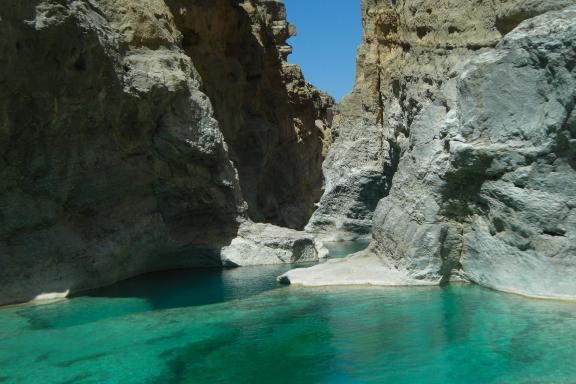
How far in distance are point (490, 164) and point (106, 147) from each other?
875 centimetres

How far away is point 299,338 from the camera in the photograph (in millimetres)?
8969

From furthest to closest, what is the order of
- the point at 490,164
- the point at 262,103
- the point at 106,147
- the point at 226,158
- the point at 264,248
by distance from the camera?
the point at 262,103 → the point at 226,158 → the point at 264,248 → the point at 106,147 → the point at 490,164

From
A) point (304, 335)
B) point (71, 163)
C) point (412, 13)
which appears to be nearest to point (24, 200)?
point (71, 163)

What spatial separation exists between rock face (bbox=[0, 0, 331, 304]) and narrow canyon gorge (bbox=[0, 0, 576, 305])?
0.14 feet

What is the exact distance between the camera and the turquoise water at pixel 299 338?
7223 mm

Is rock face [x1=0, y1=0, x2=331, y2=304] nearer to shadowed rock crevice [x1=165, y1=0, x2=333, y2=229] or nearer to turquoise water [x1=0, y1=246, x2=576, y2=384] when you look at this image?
shadowed rock crevice [x1=165, y1=0, x2=333, y2=229]

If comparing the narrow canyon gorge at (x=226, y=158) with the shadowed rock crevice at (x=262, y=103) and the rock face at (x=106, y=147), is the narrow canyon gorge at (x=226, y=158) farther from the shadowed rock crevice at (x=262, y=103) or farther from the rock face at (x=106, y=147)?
the shadowed rock crevice at (x=262, y=103)

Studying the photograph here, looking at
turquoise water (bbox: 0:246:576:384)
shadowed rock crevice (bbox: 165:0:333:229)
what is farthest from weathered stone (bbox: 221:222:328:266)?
shadowed rock crevice (bbox: 165:0:333:229)

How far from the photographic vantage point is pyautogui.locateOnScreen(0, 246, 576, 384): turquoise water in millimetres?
7223

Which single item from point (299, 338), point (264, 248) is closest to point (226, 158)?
point (264, 248)

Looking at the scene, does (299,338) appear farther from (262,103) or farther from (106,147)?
(262,103)

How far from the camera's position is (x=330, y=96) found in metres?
43.6

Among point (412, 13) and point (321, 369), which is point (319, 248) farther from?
point (321, 369)

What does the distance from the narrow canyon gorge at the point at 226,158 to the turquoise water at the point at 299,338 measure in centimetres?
99
